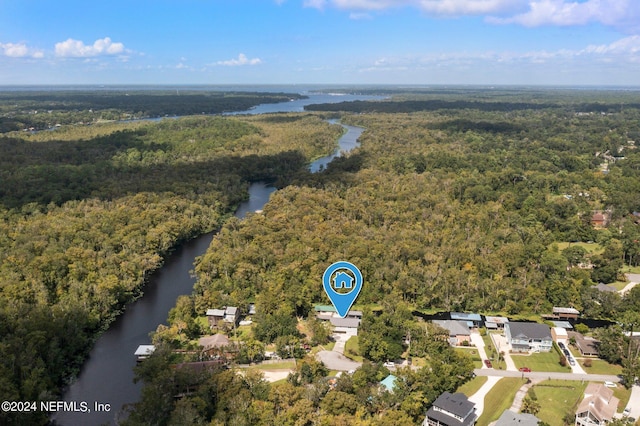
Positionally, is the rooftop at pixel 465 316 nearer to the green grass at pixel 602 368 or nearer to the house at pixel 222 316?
the green grass at pixel 602 368

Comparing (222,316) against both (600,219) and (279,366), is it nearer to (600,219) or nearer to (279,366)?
(279,366)

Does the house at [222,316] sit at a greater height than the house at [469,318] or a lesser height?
greater

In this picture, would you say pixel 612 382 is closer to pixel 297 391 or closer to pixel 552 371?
pixel 552 371

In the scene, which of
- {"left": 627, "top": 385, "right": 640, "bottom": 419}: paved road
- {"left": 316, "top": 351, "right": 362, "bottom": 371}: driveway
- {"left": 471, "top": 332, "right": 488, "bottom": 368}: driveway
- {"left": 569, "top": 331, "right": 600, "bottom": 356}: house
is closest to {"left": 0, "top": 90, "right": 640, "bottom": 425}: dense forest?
{"left": 316, "top": 351, "right": 362, "bottom": 371}: driveway

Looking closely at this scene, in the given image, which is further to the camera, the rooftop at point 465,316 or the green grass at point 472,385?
the rooftop at point 465,316

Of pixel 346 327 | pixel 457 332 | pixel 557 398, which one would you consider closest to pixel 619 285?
pixel 457 332

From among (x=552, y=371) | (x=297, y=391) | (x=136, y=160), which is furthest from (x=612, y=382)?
(x=136, y=160)

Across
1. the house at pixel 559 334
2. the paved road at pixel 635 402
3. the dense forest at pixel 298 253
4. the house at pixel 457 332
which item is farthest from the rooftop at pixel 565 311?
the paved road at pixel 635 402
